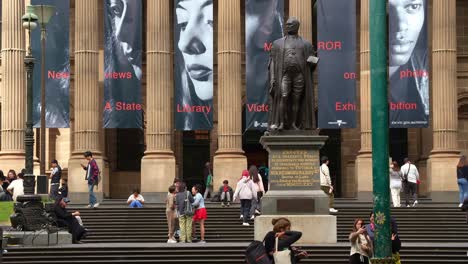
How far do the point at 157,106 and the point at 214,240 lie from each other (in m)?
12.8

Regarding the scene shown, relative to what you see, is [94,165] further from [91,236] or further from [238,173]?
[238,173]

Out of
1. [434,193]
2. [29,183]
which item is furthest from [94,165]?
[434,193]

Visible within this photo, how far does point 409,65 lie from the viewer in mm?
41844

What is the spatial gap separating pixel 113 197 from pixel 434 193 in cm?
1413

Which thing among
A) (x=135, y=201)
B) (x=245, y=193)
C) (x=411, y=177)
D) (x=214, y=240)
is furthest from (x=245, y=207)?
(x=411, y=177)

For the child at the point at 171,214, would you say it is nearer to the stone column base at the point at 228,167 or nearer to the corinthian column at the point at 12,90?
the stone column base at the point at 228,167

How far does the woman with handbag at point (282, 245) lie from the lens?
1595 cm

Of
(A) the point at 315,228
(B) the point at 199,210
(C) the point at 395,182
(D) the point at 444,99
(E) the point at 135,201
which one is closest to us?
(A) the point at 315,228

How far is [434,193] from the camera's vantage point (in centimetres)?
4222

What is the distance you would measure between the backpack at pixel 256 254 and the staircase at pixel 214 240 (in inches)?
366

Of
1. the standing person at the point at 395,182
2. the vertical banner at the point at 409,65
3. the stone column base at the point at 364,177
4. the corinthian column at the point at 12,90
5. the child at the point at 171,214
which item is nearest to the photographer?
the child at the point at 171,214

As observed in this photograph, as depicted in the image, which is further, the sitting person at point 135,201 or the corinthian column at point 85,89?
the corinthian column at point 85,89

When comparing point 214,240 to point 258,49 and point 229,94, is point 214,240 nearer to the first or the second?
point 229,94

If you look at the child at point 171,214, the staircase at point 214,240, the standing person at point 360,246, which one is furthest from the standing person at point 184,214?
the standing person at point 360,246
